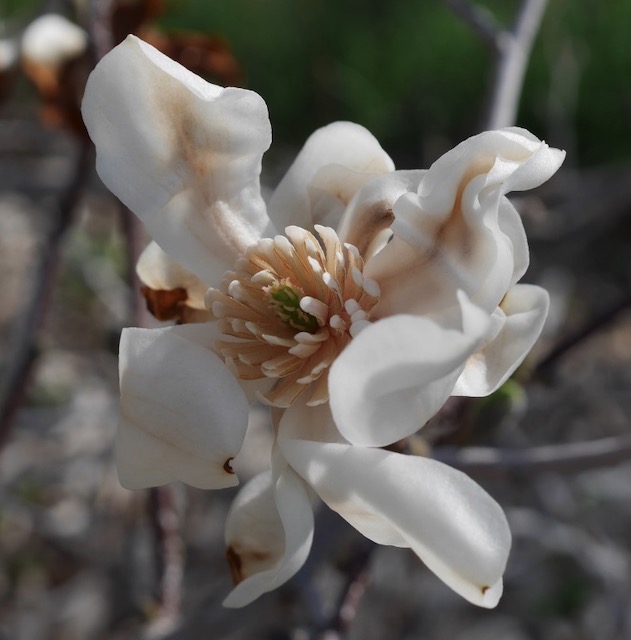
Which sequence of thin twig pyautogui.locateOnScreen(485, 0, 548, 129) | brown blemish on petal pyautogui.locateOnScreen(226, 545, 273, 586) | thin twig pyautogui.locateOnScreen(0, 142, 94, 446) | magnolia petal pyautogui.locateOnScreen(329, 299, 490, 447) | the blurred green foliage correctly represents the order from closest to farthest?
1. magnolia petal pyautogui.locateOnScreen(329, 299, 490, 447)
2. brown blemish on petal pyautogui.locateOnScreen(226, 545, 273, 586)
3. thin twig pyautogui.locateOnScreen(485, 0, 548, 129)
4. thin twig pyautogui.locateOnScreen(0, 142, 94, 446)
5. the blurred green foliage

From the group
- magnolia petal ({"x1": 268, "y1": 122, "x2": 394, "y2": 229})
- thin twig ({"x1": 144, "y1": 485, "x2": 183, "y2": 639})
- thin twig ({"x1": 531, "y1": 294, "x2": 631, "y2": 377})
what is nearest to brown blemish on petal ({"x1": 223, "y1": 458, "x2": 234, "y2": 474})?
magnolia petal ({"x1": 268, "y1": 122, "x2": 394, "y2": 229})

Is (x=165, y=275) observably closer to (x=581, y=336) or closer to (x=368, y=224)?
(x=368, y=224)

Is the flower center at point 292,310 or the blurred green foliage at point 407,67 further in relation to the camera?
the blurred green foliage at point 407,67

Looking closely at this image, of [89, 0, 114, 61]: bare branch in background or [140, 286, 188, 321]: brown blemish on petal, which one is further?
[89, 0, 114, 61]: bare branch in background

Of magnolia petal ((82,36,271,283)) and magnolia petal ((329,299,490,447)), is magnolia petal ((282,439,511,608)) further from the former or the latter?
magnolia petal ((82,36,271,283))

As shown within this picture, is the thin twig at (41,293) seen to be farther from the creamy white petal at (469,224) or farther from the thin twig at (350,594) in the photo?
the creamy white petal at (469,224)

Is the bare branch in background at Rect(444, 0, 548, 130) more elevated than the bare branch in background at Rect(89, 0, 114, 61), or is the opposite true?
the bare branch in background at Rect(444, 0, 548, 130)

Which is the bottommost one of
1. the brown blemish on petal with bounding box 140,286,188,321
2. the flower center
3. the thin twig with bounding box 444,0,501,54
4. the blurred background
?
the blurred background

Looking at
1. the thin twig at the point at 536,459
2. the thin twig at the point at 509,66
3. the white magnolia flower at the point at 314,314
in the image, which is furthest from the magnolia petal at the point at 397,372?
the thin twig at the point at 509,66
